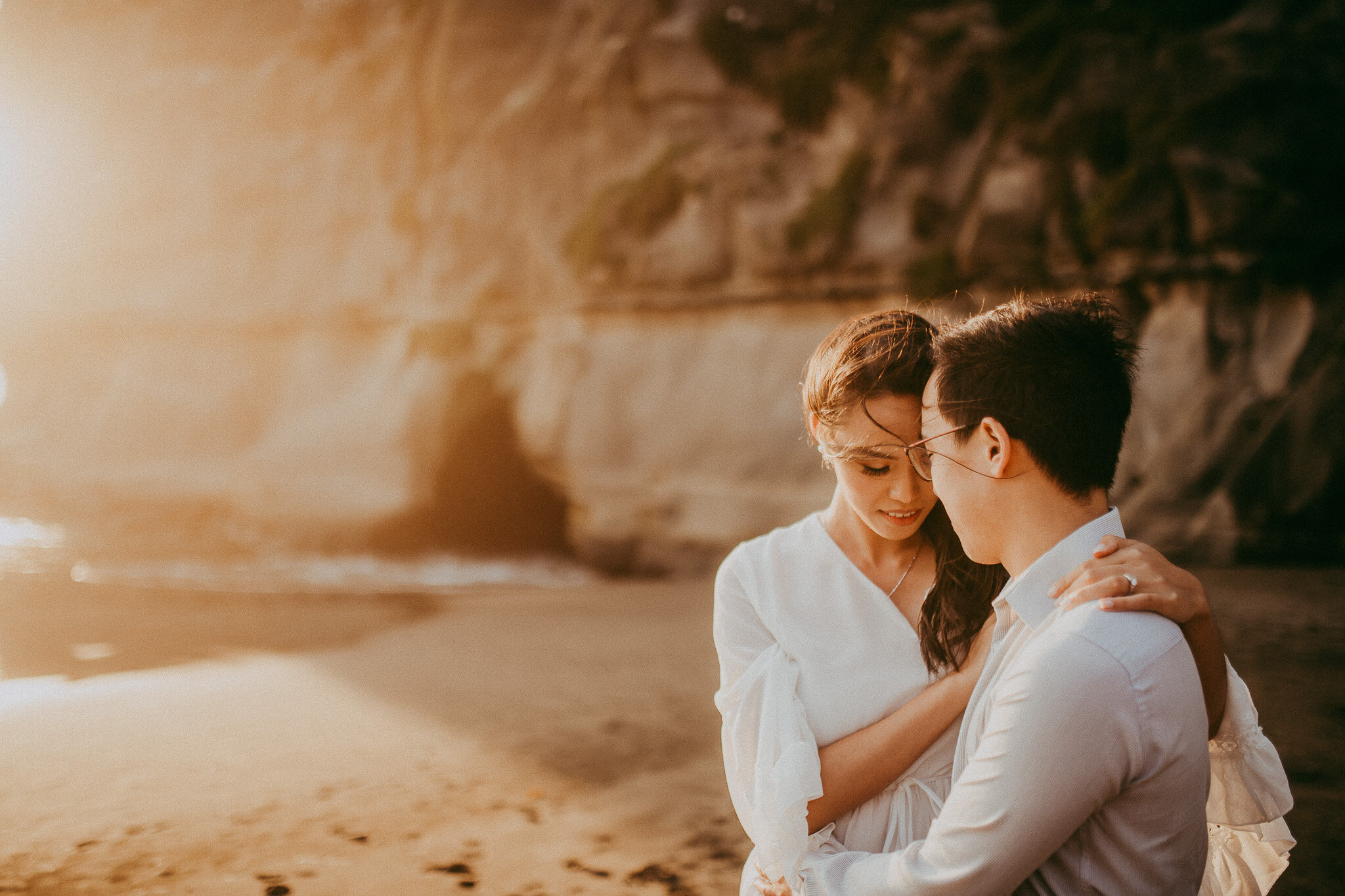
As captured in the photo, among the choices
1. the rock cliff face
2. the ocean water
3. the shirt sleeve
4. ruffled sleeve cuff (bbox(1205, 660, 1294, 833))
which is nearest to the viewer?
the shirt sleeve

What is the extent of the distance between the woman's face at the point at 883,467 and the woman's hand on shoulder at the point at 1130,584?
0.51m

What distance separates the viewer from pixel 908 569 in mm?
2047

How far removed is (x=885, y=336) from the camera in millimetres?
1850

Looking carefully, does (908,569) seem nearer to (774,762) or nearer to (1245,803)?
(774,762)

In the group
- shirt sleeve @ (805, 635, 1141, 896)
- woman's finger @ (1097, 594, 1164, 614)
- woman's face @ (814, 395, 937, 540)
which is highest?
woman's face @ (814, 395, 937, 540)

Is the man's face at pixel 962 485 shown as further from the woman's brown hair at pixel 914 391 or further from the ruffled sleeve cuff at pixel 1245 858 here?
the ruffled sleeve cuff at pixel 1245 858

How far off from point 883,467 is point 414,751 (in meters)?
3.78

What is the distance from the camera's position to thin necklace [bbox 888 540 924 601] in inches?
79.0

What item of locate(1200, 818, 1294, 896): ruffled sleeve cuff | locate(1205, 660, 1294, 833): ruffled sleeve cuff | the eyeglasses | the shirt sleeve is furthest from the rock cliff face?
the shirt sleeve

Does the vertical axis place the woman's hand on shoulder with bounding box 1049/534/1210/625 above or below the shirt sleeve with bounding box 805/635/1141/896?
→ above

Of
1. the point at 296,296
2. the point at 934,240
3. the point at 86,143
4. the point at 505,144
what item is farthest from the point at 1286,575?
the point at 86,143

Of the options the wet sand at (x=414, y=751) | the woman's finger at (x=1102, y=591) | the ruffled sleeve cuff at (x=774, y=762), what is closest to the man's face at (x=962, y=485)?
the woman's finger at (x=1102, y=591)

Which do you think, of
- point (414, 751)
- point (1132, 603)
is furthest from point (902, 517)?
point (414, 751)

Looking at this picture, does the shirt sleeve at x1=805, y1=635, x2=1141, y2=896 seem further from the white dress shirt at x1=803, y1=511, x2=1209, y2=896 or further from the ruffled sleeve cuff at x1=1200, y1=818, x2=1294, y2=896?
the ruffled sleeve cuff at x1=1200, y1=818, x2=1294, y2=896
